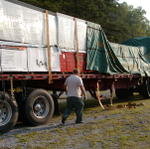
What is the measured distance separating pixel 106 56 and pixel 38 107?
4382 millimetres

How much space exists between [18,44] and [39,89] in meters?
1.49

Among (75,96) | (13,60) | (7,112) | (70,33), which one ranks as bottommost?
(7,112)

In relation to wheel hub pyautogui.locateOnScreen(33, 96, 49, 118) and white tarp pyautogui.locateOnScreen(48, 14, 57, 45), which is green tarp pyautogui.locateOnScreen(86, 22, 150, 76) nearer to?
white tarp pyautogui.locateOnScreen(48, 14, 57, 45)

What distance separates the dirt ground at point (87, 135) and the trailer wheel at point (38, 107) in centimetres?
25

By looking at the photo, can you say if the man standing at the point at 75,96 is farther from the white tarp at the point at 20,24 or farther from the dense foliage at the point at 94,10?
the dense foliage at the point at 94,10

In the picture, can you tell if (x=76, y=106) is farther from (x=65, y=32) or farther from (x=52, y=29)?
(x=65, y=32)

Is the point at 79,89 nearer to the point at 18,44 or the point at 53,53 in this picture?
the point at 53,53

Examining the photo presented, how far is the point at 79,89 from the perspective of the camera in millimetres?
9969

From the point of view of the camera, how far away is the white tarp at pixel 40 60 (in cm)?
981

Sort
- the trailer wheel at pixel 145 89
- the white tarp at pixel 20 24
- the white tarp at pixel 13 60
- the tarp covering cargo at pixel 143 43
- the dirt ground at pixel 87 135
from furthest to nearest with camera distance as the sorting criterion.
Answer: the tarp covering cargo at pixel 143 43, the trailer wheel at pixel 145 89, the white tarp at pixel 20 24, the white tarp at pixel 13 60, the dirt ground at pixel 87 135

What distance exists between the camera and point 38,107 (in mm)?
9992

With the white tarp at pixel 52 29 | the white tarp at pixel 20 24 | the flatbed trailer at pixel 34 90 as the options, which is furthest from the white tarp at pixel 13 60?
the white tarp at pixel 52 29

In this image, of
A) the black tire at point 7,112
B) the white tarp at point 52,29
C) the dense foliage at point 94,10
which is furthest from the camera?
the dense foliage at point 94,10

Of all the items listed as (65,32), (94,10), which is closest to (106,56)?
(65,32)
